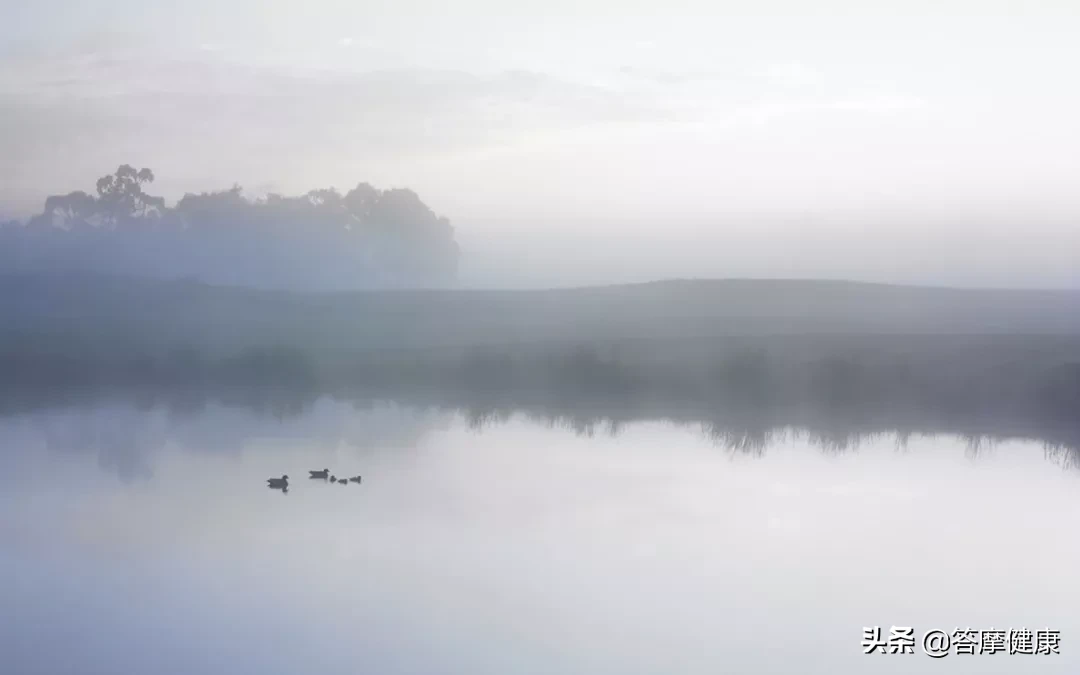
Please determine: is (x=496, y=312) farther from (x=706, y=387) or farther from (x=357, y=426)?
(x=357, y=426)

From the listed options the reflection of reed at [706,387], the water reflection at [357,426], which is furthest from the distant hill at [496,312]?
the water reflection at [357,426]

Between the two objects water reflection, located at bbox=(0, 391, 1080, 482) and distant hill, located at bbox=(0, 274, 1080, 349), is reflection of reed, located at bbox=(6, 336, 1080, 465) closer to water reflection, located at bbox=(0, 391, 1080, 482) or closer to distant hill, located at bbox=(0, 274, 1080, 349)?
water reflection, located at bbox=(0, 391, 1080, 482)

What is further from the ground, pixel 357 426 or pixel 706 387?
pixel 706 387

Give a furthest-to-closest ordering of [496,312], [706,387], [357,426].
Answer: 1. [496,312]
2. [706,387]
3. [357,426]

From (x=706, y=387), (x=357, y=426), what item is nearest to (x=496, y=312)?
(x=706, y=387)

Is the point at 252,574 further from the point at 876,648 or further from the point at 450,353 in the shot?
the point at 450,353

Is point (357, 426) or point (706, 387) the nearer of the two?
point (357, 426)

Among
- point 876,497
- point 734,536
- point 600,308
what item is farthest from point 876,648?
point 600,308

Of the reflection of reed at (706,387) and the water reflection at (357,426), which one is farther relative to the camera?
the reflection of reed at (706,387)

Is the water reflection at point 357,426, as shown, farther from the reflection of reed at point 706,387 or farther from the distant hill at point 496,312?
the distant hill at point 496,312

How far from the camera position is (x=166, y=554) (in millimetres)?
8289

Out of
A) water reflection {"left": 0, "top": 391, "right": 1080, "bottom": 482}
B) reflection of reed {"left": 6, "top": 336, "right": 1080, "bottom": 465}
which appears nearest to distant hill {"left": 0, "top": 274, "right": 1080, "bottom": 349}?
reflection of reed {"left": 6, "top": 336, "right": 1080, "bottom": 465}

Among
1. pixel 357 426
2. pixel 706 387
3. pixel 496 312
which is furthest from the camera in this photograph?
pixel 496 312

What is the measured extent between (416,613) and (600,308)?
18545 mm
